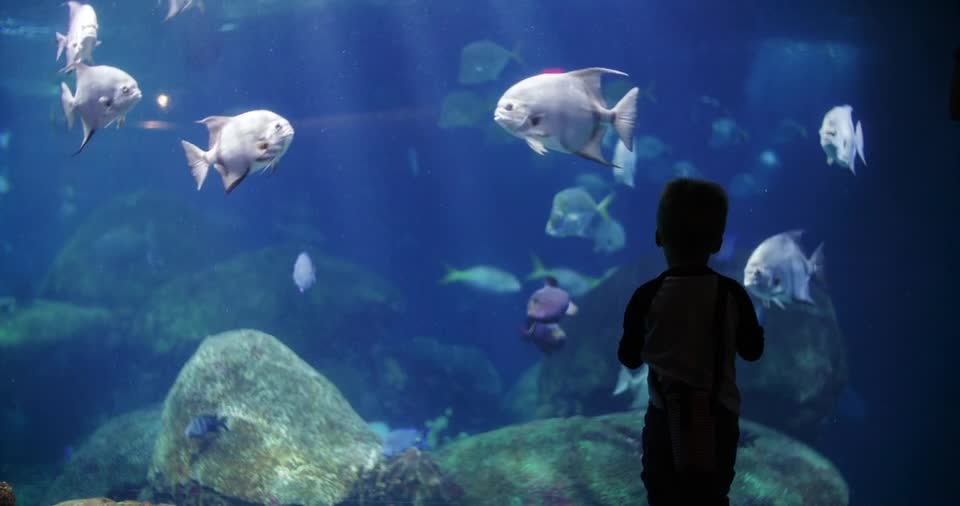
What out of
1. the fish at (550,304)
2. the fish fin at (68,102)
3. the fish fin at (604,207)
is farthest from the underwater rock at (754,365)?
the fish fin at (68,102)

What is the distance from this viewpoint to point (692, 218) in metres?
2.20

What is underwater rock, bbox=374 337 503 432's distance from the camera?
1612 centimetres

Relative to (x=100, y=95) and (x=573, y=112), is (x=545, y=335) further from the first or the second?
(x=100, y=95)

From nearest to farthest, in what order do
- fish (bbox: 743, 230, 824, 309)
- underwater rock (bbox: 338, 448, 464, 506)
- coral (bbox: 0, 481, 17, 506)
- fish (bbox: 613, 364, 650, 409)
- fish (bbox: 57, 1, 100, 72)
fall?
coral (bbox: 0, 481, 17, 506)
fish (bbox: 57, 1, 100, 72)
fish (bbox: 743, 230, 824, 309)
underwater rock (bbox: 338, 448, 464, 506)
fish (bbox: 613, 364, 650, 409)

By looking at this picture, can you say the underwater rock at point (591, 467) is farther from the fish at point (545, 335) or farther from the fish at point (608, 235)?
the fish at point (608, 235)

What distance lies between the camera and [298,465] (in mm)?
6965

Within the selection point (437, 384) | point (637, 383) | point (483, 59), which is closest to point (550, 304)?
point (637, 383)

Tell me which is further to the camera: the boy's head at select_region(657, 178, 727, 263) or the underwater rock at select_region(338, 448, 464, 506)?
the underwater rock at select_region(338, 448, 464, 506)

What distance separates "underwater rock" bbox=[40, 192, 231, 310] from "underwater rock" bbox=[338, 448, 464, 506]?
13875 mm

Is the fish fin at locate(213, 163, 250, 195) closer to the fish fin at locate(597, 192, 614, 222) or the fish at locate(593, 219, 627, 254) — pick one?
the fish fin at locate(597, 192, 614, 222)

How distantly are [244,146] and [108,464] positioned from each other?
9.12 meters

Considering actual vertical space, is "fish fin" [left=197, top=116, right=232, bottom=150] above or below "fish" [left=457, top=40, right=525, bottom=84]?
above

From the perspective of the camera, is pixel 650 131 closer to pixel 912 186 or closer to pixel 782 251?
pixel 912 186

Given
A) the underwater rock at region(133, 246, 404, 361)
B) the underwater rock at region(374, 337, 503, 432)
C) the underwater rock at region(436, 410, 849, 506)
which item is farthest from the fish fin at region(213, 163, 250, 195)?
the underwater rock at region(133, 246, 404, 361)
